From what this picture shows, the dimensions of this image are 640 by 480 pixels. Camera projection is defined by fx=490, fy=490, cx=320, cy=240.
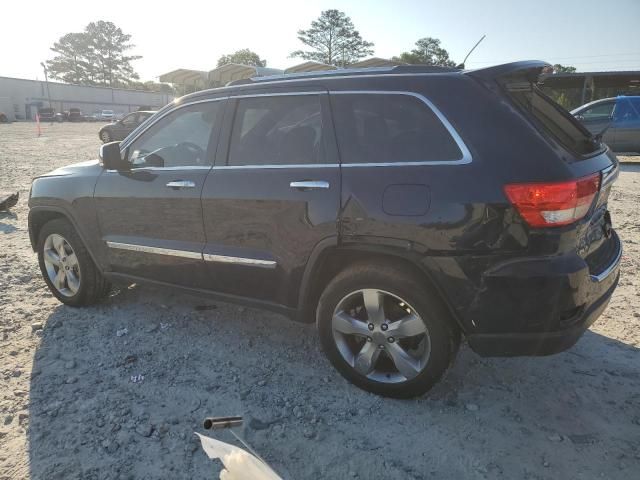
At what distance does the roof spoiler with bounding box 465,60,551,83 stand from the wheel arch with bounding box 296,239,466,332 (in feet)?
3.32

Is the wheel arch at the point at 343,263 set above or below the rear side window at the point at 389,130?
below

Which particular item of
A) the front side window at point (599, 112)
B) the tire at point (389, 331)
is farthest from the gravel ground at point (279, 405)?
the front side window at point (599, 112)

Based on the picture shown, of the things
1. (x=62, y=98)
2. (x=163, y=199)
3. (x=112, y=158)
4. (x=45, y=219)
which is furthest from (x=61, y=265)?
(x=62, y=98)

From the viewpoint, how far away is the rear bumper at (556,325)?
2424 millimetres

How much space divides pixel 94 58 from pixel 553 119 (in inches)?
4525

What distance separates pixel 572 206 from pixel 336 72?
5.42ft

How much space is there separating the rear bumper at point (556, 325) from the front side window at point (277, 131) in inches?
55.9

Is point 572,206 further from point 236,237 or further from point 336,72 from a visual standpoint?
point 236,237

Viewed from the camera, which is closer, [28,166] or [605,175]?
[605,175]

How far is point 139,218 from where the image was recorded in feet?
12.2

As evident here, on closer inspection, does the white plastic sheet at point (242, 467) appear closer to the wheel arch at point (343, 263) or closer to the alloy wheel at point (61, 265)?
the wheel arch at point (343, 263)

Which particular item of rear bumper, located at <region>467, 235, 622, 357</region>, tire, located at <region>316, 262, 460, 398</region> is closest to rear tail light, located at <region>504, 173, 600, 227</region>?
rear bumper, located at <region>467, 235, 622, 357</region>

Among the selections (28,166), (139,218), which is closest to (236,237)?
(139,218)

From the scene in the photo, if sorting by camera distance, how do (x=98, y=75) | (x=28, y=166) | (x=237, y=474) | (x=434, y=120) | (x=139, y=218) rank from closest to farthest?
1. (x=237, y=474)
2. (x=434, y=120)
3. (x=139, y=218)
4. (x=28, y=166)
5. (x=98, y=75)
